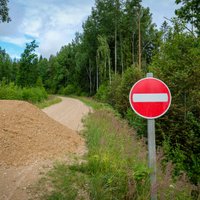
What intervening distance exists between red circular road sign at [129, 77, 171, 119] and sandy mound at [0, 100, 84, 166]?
3.99 metres

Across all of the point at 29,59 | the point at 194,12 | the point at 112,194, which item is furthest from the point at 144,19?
the point at 112,194

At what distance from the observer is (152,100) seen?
146 inches

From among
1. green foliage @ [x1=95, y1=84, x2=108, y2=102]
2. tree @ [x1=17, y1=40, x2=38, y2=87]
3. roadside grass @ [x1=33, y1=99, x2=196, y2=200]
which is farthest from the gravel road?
tree @ [x1=17, y1=40, x2=38, y2=87]

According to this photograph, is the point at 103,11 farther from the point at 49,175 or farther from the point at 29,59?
the point at 49,175

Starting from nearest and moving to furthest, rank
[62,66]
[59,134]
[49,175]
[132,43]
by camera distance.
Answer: [49,175] < [59,134] < [132,43] < [62,66]

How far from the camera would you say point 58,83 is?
241ft

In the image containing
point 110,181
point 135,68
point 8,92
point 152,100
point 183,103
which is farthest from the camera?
point 8,92

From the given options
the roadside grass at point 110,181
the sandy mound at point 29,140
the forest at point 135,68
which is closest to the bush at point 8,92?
the forest at point 135,68

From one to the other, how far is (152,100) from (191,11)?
17.1 m

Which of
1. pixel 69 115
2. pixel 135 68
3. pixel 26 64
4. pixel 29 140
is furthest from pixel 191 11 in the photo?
pixel 26 64

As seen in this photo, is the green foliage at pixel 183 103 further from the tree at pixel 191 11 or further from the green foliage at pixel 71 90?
the green foliage at pixel 71 90

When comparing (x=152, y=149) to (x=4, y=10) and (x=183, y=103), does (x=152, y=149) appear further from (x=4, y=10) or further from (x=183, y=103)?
(x=4, y=10)

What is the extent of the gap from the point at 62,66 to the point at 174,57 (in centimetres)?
5983

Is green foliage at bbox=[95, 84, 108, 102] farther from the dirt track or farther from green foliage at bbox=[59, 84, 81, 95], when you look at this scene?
green foliage at bbox=[59, 84, 81, 95]
